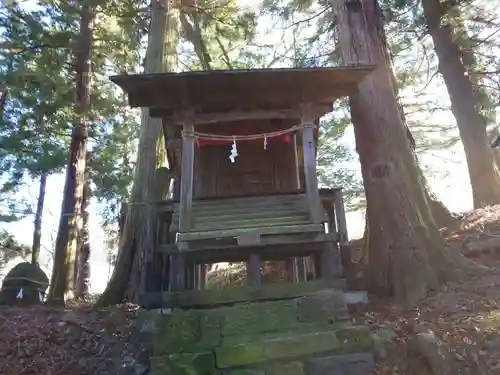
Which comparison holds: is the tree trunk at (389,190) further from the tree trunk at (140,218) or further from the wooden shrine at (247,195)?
the tree trunk at (140,218)

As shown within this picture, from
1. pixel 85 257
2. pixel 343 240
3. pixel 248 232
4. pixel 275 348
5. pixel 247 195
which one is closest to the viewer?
pixel 275 348

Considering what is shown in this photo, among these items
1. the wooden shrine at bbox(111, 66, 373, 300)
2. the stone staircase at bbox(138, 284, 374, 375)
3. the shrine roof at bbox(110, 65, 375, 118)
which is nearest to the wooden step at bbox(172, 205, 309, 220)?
the wooden shrine at bbox(111, 66, 373, 300)

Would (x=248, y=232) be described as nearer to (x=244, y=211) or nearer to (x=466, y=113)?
(x=244, y=211)

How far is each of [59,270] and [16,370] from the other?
3.67 meters

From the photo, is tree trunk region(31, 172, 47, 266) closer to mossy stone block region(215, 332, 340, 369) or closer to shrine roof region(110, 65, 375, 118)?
shrine roof region(110, 65, 375, 118)

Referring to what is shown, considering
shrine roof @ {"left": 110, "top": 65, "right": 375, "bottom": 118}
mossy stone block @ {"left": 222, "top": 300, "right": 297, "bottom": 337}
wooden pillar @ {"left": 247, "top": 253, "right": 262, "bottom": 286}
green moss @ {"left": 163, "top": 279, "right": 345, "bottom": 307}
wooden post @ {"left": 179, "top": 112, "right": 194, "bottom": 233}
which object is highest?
shrine roof @ {"left": 110, "top": 65, "right": 375, "bottom": 118}

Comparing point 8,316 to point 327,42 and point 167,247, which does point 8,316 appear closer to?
point 167,247

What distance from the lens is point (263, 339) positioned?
5445mm

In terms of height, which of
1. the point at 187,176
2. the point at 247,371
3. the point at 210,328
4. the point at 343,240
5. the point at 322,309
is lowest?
the point at 247,371

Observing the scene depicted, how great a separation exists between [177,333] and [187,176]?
90.5 inches

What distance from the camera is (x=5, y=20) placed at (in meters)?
11.0

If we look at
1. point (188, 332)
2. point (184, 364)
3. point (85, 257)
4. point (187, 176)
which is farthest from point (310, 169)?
point (85, 257)

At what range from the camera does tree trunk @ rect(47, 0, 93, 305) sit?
9.27 metres

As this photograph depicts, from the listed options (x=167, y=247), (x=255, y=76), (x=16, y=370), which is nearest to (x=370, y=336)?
(x=167, y=247)
